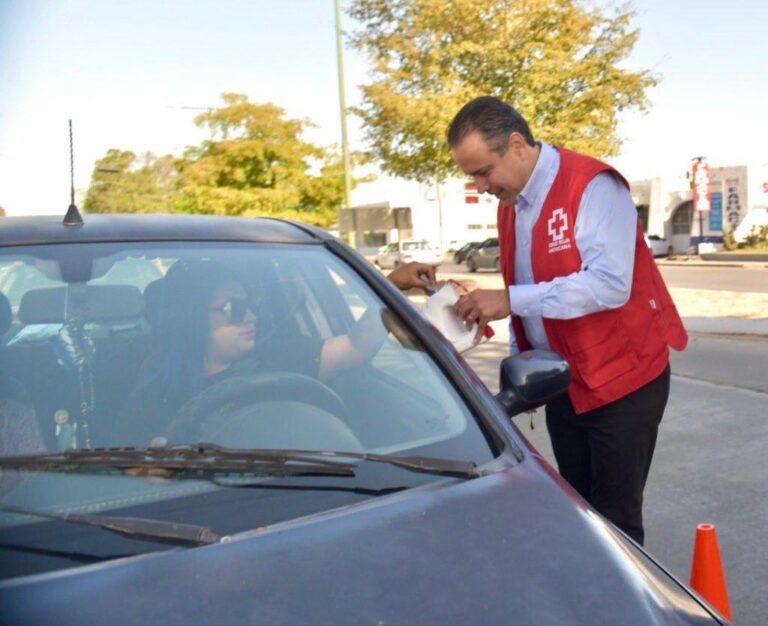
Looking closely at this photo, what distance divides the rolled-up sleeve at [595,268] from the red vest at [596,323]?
0.12 ft

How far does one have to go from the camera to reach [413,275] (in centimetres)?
328

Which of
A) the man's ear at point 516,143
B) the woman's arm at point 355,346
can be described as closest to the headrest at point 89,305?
the woman's arm at point 355,346

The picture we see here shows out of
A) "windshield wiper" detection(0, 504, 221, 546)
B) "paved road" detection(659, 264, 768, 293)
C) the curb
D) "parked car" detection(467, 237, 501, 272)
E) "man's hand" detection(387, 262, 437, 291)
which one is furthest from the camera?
"parked car" detection(467, 237, 501, 272)

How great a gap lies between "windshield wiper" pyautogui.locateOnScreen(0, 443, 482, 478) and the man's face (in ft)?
4.16

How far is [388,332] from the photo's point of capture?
257cm

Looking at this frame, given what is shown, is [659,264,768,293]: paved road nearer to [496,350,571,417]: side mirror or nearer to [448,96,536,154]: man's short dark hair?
[448,96,536,154]: man's short dark hair

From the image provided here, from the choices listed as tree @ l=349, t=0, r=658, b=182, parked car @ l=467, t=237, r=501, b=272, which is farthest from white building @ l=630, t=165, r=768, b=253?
tree @ l=349, t=0, r=658, b=182

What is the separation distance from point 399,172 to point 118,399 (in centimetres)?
1823

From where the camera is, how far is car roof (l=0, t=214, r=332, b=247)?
2.53 metres

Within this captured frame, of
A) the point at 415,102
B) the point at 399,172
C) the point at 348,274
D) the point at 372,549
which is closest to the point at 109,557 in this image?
the point at 372,549

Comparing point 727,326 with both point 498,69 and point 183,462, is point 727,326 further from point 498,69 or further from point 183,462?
point 183,462

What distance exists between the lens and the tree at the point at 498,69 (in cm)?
1778

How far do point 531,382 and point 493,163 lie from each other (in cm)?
84

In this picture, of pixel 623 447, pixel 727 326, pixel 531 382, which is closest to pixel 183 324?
pixel 531 382
